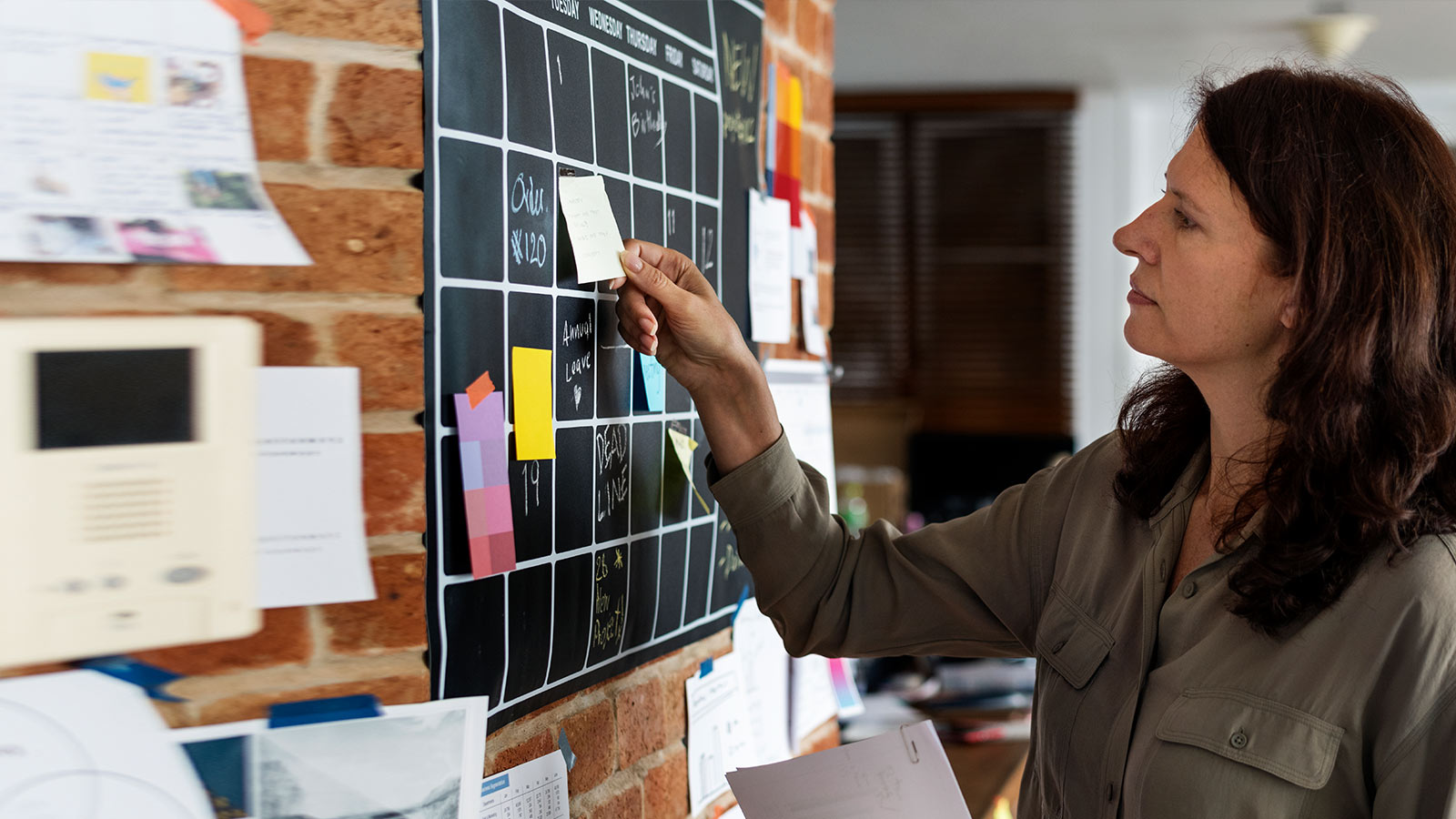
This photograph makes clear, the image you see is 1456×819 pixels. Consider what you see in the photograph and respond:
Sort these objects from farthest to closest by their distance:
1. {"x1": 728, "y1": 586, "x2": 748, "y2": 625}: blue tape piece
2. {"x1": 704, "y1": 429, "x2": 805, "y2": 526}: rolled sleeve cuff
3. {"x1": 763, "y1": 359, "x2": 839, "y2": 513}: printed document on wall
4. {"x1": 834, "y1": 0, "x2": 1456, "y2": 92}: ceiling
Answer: {"x1": 834, "y1": 0, "x2": 1456, "y2": 92}: ceiling < {"x1": 763, "y1": 359, "x2": 839, "y2": 513}: printed document on wall < {"x1": 728, "y1": 586, "x2": 748, "y2": 625}: blue tape piece < {"x1": 704, "y1": 429, "x2": 805, "y2": 526}: rolled sleeve cuff

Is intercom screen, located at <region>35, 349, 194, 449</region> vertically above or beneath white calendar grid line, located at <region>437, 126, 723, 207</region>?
beneath

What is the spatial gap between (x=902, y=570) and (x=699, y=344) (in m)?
Answer: 0.38

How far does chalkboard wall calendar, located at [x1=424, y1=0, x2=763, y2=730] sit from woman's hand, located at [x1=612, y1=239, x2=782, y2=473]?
4 centimetres

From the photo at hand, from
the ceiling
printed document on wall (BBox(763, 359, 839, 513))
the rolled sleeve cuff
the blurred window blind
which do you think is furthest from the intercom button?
the blurred window blind

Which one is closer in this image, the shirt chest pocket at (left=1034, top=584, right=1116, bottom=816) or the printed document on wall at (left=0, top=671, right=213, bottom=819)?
the printed document on wall at (left=0, top=671, right=213, bottom=819)

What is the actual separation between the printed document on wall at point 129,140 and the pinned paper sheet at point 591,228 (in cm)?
31

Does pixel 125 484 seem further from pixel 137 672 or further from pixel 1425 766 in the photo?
pixel 1425 766

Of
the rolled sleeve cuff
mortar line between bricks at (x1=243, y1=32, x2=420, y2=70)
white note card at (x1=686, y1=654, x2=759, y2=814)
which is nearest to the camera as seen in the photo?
mortar line between bricks at (x1=243, y1=32, x2=420, y2=70)

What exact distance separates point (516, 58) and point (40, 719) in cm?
62

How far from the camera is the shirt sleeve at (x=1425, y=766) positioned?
0.96 m

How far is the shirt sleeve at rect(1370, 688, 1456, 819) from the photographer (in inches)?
37.8

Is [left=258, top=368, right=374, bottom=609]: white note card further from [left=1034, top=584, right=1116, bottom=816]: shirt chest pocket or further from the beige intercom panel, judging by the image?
[left=1034, top=584, right=1116, bottom=816]: shirt chest pocket

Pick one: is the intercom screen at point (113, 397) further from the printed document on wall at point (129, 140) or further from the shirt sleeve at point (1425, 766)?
the shirt sleeve at point (1425, 766)

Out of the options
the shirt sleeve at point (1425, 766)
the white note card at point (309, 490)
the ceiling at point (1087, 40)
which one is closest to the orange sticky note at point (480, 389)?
the white note card at point (309, 490)
